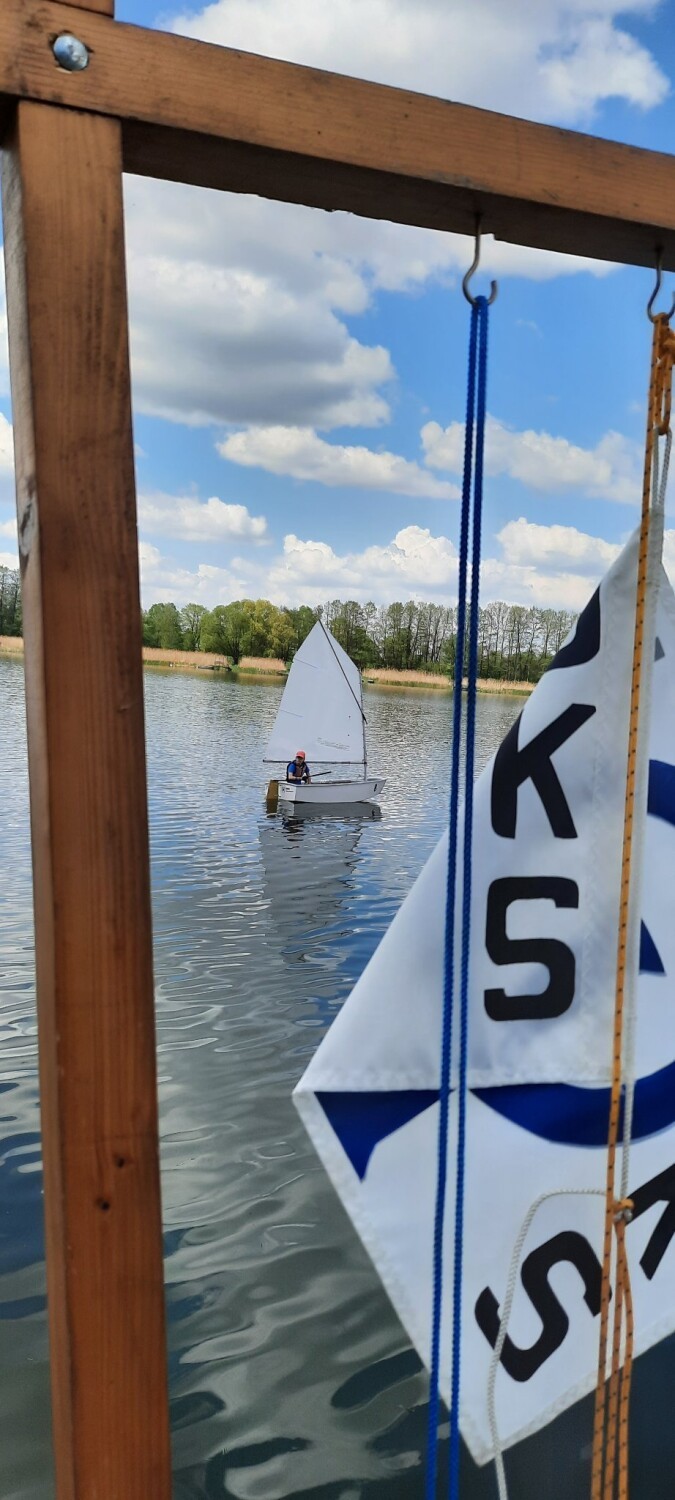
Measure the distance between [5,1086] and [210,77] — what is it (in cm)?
572

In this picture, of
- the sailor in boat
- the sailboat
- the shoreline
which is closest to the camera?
the sailor in boat

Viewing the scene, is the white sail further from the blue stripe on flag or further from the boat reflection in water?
the blue stripe on flag

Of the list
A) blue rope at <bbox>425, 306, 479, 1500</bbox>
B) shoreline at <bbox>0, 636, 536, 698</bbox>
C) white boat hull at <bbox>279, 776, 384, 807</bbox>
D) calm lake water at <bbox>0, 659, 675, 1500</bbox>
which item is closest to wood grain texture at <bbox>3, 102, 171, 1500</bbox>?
blue rope at <bbox>425, 306, 479, 1500</bbox>

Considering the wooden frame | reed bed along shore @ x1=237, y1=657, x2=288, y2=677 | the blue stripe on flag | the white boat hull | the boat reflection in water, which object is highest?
the wooden frame

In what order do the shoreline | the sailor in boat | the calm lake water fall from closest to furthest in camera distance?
the calm lake water → the sailor in boat → the shoreline

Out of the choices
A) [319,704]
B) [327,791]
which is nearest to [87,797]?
[327,791]

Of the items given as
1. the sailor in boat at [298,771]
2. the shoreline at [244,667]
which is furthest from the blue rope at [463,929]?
the shoreline at [244,667]

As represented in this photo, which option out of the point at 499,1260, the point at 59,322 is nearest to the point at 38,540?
the point at 59,322

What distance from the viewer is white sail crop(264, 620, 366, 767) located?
19.1m

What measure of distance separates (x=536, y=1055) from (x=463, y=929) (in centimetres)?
27

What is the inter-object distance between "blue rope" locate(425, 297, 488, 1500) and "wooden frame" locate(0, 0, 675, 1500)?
0.89 ft

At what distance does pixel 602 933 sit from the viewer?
158 centimetres

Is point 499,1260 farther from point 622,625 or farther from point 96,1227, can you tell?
point 622,625

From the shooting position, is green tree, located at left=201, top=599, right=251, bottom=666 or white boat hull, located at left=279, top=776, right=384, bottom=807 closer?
white boat hull, located at left=279, top=776, right=384, bottom=807
